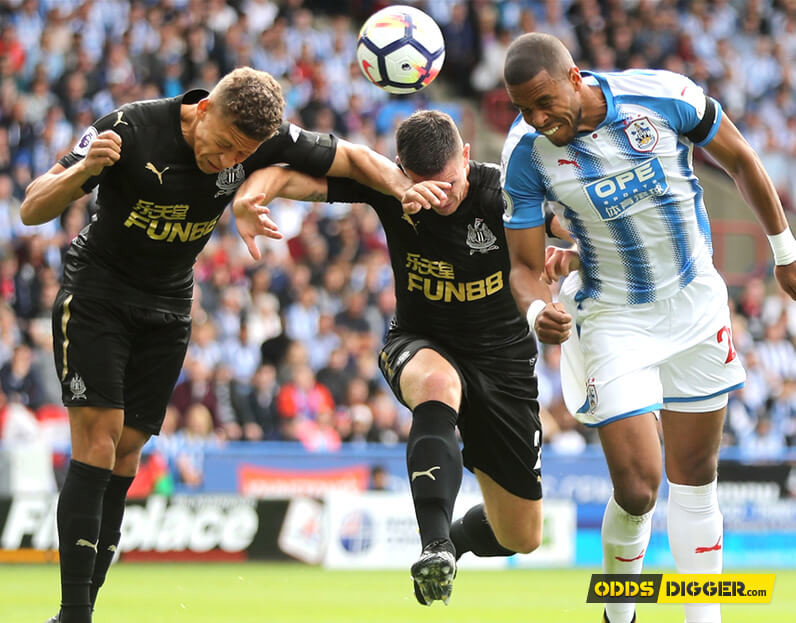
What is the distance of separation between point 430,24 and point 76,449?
11.4 feet

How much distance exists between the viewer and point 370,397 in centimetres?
1505

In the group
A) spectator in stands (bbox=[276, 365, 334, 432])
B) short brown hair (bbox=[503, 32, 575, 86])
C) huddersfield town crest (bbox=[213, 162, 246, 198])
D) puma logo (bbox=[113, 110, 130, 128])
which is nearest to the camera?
short brown hair (bbox=[503, 32, 575, 86])

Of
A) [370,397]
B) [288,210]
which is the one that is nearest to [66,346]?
[370,397]

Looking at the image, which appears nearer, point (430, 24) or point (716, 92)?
point (430, 24)

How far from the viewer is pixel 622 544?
6.32m

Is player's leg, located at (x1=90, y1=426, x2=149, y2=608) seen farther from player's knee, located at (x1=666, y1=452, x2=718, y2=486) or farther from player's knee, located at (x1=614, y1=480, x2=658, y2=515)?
player's knee, located at (x1=666, y1=452, x2=718, y2=486)

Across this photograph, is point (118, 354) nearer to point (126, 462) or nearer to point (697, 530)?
point (126, 462)

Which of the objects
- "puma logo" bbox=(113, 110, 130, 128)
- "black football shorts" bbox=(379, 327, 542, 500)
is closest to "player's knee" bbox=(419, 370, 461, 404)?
"black football shorts" bbox=(379, 327, 542, 500)

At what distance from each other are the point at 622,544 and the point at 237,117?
2.73 m

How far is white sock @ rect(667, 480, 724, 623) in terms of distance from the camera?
6145 mm

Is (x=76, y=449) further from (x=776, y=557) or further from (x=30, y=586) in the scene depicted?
(x=776, y=557)

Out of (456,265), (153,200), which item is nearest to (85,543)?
(153,200)

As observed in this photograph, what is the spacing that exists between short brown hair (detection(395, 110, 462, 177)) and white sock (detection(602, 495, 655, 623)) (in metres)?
1.85

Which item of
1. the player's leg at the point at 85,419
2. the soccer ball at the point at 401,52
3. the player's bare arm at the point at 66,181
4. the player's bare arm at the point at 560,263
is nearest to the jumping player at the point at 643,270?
the player's bare arm at the point at 560,263
